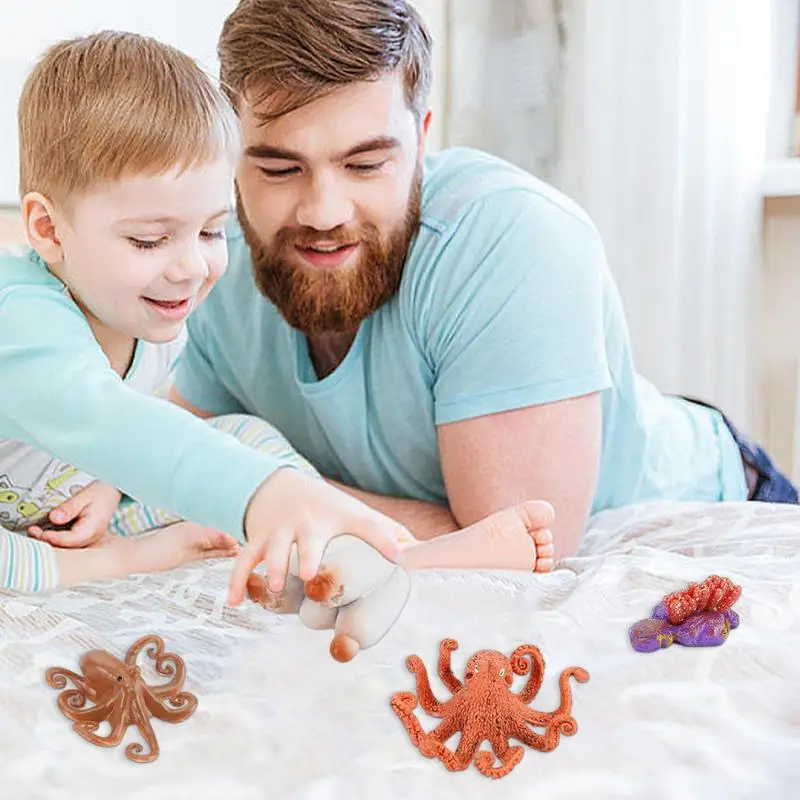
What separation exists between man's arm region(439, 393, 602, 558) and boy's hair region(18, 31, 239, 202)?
484 millimetres

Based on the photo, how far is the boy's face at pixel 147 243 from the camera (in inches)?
40.9

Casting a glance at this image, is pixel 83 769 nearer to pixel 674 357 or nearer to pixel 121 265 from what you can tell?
pixel 121 265

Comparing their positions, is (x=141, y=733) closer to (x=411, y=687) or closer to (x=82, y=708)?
(x=82, y=708)

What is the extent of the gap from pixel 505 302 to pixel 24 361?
→ 62 centimetres

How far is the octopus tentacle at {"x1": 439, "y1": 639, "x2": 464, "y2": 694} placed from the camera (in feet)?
2.94

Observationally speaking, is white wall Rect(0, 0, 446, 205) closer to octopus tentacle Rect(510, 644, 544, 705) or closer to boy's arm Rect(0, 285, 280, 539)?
boy's arm Rect(0, 285, 280, 539)

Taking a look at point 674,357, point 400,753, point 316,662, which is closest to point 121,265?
point 316,662

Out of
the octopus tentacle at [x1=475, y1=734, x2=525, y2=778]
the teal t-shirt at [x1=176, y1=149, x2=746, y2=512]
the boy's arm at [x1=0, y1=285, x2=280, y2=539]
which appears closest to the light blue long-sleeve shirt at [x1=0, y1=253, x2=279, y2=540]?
the boy's arm at [x1=0, y1=285, x2=280, y2=539]

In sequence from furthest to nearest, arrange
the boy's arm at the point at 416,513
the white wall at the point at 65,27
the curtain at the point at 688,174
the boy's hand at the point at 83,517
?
the curtain at the point at 688,174 < the white wall at the point at 65,27 < the boy's arm at the point at 416,513 < the boy's hand at the point at 83,517

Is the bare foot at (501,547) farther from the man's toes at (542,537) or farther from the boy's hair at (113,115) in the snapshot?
the boy's hair at (113,115)

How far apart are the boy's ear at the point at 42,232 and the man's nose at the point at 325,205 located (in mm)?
347

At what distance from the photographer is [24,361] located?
0.98 metres

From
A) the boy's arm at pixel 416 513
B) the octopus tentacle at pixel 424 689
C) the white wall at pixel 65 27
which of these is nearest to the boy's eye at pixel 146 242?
the octopus tentacle at pixel 424 689

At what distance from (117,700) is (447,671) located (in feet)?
0.78
